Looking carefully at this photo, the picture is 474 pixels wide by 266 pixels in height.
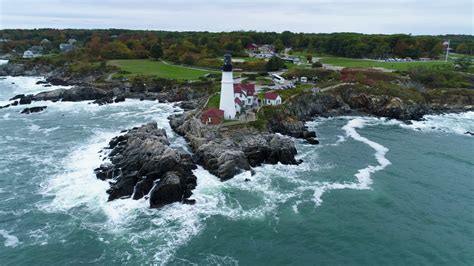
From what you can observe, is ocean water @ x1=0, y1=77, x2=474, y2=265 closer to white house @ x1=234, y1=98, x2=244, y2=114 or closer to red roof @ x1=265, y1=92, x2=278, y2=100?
white house @ x1=234, y1=98, x2=244, y2=114

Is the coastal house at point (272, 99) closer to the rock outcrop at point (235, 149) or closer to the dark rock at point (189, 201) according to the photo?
the rock outcrop at point (235, 149)

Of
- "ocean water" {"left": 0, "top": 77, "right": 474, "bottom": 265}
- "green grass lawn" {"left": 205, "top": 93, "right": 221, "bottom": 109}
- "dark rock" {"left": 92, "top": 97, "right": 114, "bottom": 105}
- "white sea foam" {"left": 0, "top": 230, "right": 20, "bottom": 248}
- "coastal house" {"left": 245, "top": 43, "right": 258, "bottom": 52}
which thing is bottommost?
"white sea foam" {"left": 0, "top": 230, "right": 20, "bottom": 248}

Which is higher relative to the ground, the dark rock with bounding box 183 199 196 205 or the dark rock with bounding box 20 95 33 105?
the dark rock with bounding box 20 95 33 105

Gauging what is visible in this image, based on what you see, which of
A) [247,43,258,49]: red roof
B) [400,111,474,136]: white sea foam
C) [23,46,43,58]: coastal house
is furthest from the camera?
[23,46,43,58]: coastal house

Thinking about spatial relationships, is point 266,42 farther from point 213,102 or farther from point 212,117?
point 212,117

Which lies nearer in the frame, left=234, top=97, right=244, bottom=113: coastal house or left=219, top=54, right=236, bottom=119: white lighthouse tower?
left=219, top=54, right=236, bottom=119: white lighthouse tower

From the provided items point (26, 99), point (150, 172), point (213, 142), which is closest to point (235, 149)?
point (213, 142)

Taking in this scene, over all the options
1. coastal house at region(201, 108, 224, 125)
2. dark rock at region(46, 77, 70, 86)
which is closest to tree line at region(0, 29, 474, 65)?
dark rock at region(46, 77, 70, 86)

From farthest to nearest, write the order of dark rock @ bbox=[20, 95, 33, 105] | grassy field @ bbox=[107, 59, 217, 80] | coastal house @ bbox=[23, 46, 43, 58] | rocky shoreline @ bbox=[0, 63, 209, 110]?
coastal house @ bbox=[23, 46, 43, 58]
grassy field @ bbox=[107, 59, 217, 80]
rocky shoreline @ bbox=[0, 63, 209, 110]
dark rock @ bbox=[20, 95, 33, 105]
